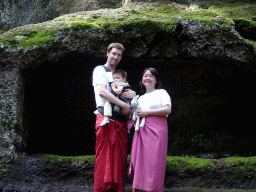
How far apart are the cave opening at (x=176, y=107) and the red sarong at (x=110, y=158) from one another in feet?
6.12

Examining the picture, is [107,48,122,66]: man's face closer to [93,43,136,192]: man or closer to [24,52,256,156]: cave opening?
[93,43,136,192]: man

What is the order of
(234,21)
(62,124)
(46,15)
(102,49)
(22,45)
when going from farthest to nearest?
(46,15) < (62,124) < (234,21) < (102,49) < (22,45)

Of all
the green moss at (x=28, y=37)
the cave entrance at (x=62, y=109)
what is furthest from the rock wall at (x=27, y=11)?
the green moss at (x=28, y=37)

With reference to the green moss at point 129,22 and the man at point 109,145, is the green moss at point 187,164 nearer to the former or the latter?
the man at point 109,145

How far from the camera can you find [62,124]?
15.7ft

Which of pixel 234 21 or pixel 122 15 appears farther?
pixel 234 21

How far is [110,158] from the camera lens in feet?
9.04

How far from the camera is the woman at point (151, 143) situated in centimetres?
272

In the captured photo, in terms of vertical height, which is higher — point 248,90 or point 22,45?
point 22,45

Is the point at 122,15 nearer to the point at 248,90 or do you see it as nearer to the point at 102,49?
the point at 102,49

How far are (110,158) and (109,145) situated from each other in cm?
14

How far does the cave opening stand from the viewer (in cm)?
458

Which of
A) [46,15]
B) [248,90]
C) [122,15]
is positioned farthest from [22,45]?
[248,90]

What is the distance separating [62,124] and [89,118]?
52cm
